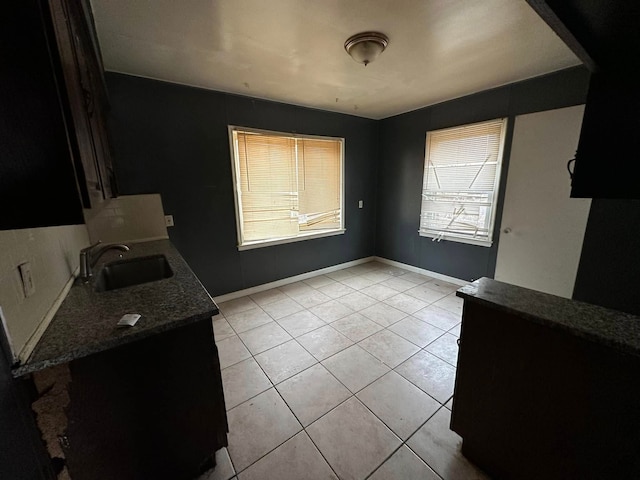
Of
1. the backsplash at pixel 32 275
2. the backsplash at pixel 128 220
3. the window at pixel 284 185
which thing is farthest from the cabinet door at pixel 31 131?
the window at pixel 284 185

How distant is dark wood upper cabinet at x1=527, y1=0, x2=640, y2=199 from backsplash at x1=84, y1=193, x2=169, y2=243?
2.98 meters

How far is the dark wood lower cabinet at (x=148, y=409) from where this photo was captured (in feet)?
2.94

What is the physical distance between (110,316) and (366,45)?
223 centimetres

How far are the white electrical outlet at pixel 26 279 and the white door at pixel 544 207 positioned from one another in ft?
12.3

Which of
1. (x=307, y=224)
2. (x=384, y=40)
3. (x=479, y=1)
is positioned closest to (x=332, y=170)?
(x=307, y=224)

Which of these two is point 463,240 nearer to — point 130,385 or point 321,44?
point 321,44

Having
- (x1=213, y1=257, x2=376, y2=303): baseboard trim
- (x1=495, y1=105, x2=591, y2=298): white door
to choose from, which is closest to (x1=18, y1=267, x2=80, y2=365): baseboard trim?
(x1=213, y1=257, x2=376, y2=303): baseboard trim

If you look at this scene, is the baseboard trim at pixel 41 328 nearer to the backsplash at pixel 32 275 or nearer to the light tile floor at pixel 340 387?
the backsplash at pixel 32 275

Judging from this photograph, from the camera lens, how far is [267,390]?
180 centimetres

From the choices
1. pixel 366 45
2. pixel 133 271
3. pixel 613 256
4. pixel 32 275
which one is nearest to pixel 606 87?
pixel 613 256

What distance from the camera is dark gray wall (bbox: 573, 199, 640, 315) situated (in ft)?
4.67

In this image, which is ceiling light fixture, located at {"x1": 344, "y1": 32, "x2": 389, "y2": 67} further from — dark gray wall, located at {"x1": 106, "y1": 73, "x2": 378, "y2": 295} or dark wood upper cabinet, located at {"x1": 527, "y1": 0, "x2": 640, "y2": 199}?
dark gray wall, located at {"x1": 106, "y1": 73, "x2": 378, "y2": 295}

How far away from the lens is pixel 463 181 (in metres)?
3.25

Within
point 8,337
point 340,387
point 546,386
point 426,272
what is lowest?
point 340,387
